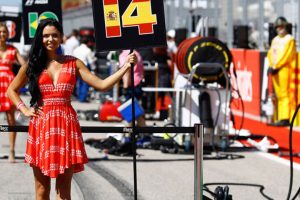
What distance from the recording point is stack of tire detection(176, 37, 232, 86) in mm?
13188

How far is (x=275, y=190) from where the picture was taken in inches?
394

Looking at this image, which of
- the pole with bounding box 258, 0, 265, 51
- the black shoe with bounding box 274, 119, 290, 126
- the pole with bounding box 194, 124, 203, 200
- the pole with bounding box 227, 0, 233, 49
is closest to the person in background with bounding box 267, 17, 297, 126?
the black shoe with bounding box 274, 119, 290, 126

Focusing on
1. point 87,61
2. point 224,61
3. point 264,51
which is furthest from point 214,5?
point 224,61

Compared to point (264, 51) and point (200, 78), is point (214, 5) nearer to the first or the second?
point (264, 51)

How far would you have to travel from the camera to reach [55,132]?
6.61 meters

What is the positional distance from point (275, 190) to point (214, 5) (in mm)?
15406

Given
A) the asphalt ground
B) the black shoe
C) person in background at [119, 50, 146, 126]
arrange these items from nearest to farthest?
the asphalt ground, person in background at [119, 50, 146, 126], the black shoe

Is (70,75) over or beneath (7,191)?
over

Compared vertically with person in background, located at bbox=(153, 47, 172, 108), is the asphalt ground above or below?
below

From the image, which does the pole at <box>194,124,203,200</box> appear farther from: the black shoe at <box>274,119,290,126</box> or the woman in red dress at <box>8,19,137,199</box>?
the black shoe at <box>274,119,290,126</box>

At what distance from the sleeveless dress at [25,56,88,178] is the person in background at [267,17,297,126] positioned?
10490 millimetres

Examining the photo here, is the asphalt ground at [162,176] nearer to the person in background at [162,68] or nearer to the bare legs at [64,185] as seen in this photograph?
the bare legs at [64,185]

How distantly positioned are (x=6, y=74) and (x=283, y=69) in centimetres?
669

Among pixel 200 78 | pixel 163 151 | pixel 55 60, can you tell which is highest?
pixel 55 60
